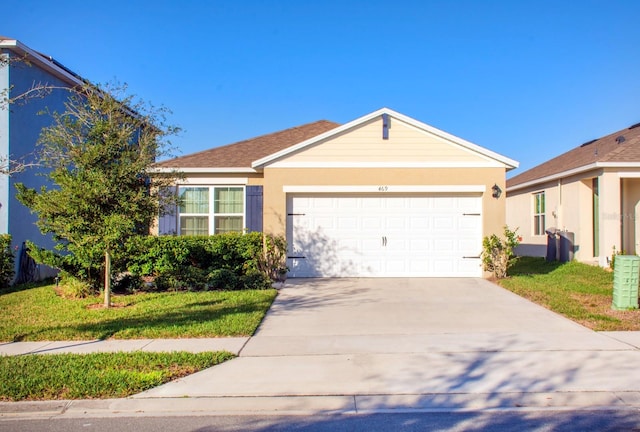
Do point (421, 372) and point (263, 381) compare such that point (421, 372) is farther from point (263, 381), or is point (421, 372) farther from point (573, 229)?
point (573, 229)

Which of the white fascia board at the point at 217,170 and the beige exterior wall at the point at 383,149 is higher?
the beige exterior wall at the point at 383,149

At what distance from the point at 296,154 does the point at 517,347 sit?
8.29 metres

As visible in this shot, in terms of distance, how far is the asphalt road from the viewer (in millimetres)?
4566

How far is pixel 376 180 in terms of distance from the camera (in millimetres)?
13398

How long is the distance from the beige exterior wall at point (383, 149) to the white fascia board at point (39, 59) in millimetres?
6039

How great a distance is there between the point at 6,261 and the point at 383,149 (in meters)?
10.1

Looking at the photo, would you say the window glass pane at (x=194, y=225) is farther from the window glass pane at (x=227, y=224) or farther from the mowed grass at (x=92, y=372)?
the mowed grass at (x=92, y=372)

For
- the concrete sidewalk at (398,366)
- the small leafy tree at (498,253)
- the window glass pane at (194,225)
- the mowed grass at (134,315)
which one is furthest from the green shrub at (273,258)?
the small leafy tree at (498,253)

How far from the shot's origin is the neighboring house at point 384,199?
526 inches

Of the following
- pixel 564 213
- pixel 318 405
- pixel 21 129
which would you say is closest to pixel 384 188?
pixel 564 213

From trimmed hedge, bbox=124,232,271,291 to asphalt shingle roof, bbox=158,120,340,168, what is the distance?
2.23 meters

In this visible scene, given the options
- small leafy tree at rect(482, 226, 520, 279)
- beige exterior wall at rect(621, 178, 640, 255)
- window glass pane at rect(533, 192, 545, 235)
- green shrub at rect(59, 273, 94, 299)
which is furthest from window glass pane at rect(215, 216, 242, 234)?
window glass pane at rect(533, 192, 545, 235)

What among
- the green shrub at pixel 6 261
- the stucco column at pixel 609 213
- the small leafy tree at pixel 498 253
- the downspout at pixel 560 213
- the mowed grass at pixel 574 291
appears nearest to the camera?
the mowed grass at pixel 574 291

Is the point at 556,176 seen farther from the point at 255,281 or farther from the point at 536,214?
the point at 255,281
